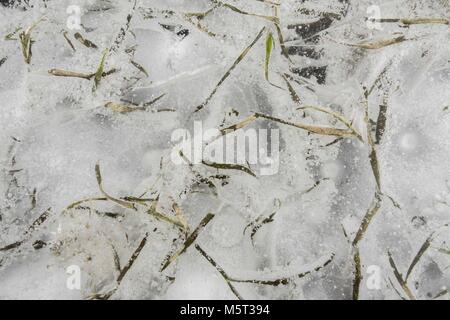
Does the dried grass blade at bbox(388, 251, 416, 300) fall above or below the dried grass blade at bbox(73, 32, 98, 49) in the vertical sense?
below

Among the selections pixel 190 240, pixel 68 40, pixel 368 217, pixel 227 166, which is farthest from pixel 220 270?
pixel 68 40

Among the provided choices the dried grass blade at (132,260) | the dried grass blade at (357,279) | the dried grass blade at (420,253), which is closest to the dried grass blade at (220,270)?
the dried grass blade at (132,260)

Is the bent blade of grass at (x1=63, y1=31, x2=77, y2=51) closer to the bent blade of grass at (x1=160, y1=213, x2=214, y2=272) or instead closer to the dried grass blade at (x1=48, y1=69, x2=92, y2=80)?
the dried grass blade at (x1=48, y1=69, x2=92, y2=80)

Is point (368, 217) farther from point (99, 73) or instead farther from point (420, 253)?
point (99, 73)

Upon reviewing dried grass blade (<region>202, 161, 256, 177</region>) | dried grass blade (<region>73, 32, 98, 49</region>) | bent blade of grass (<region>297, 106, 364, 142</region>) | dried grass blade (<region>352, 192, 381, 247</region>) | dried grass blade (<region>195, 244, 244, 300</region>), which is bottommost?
dried grass blade (<region>195, 244, 244, 300</region>)

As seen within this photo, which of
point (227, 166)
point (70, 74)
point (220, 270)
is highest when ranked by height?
point (70, 74)

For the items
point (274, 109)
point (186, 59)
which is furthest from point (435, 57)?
point (186, 59)

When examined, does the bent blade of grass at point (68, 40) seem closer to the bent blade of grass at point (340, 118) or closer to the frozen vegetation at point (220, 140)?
the frozen vegetation at point (220, 140)

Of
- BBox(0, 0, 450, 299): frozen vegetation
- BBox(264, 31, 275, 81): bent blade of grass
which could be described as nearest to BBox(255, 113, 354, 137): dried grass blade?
BBox(0, 0, 450, 299): frozen vegetation
